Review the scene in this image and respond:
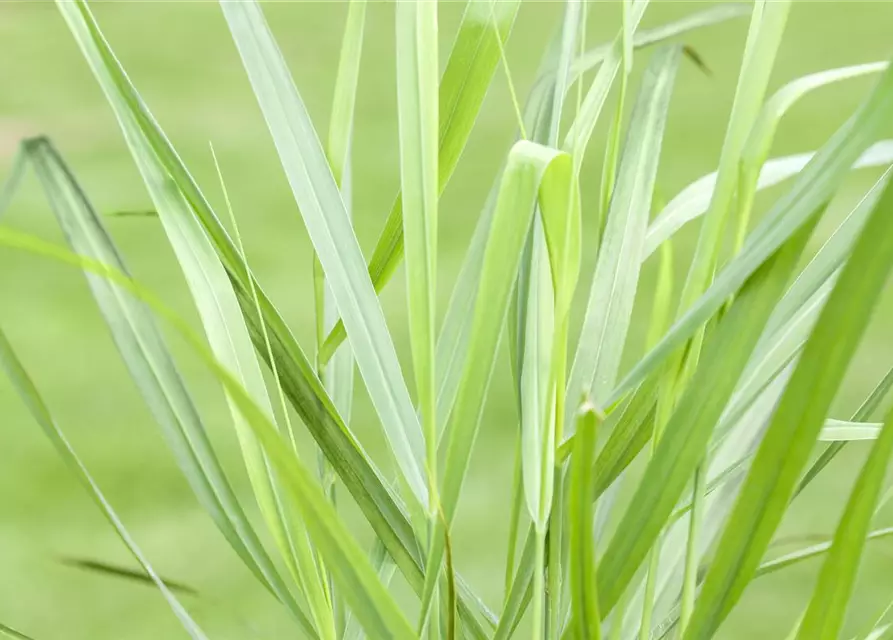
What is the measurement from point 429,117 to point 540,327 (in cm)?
7

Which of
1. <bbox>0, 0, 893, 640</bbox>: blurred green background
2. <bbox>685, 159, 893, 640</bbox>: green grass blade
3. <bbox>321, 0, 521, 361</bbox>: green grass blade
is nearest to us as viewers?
<bbox>685, 159, 893, 640</bbox>: green grass blade

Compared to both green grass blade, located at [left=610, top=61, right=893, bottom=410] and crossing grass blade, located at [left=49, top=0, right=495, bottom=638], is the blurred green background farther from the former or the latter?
crossing grass blade, located at [left=49, top=0, right=495, bottom=638]

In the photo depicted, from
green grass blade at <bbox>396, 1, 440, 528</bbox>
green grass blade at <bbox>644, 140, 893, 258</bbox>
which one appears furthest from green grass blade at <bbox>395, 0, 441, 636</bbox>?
green grass blade at <bbox>644, 140, 893, 258</bbox>

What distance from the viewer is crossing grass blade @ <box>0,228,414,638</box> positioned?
0.58ft

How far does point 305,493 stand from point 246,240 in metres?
0.84

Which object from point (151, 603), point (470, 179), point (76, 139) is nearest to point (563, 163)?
point (151, 603)

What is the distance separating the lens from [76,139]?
1.18 metres

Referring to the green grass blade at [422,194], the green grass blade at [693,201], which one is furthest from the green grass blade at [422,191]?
the green grass blade at [693,201]

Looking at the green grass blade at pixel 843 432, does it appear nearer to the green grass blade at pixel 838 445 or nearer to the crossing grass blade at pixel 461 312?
the green grass blade at pixel 838 445

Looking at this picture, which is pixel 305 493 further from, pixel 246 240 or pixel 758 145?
pixel 246 240

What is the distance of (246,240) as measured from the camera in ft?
3.29

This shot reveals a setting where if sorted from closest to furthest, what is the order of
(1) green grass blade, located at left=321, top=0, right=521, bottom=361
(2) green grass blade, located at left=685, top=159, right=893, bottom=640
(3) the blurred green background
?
(2) green grass blade, located at left=685, top=159, right=893, bottom=640 < (1) green grass blade, located at left=321, top=0, right=521, bottom=361 < (3) the blurred green background

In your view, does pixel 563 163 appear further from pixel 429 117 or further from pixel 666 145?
pixel 666 145

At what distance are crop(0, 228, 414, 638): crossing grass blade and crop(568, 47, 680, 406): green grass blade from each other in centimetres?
11
